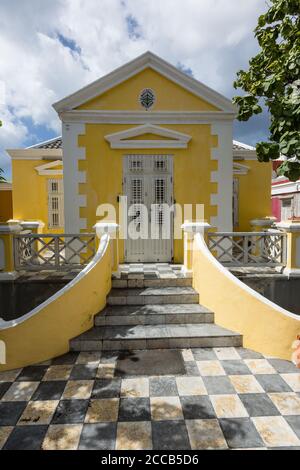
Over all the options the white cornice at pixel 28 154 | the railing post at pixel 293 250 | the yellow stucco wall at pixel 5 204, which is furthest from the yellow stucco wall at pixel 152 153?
the yellow stucco wall at pixel 5 204

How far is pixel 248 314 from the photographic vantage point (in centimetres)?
465

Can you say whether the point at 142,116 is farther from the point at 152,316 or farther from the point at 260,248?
the point at 152,316

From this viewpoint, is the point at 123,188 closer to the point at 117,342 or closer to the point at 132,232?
the point at 132,232

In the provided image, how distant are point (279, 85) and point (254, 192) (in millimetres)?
5240

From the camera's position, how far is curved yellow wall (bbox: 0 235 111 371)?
4.27 meters

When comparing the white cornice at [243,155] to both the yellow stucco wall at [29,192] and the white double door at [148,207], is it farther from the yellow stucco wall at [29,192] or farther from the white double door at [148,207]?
the yellow stucco wall at [29,192]

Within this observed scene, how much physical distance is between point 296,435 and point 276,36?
676cm

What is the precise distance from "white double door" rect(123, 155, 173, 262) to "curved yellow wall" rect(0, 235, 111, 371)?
2.53 metres

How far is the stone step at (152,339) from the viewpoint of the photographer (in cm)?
463

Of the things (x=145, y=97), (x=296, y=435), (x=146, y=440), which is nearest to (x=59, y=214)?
(x=145, y=97)

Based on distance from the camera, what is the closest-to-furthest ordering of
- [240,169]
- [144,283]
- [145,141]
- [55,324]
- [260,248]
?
[55,324] → [144,283] → [260,248] → [145,141] → [240,169]

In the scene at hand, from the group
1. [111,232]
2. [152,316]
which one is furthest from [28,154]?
[152,316]

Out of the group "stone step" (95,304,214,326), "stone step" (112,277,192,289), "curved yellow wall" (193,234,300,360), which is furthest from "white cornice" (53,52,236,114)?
"stone step" (95,304,214,326)

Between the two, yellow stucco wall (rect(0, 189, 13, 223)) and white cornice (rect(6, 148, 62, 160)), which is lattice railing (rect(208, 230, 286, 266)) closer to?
white cornice (rect(6, 148, 62, 160))
